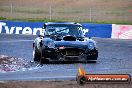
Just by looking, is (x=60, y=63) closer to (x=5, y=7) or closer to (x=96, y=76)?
(x=96, y=76)

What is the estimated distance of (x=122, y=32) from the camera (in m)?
36.0

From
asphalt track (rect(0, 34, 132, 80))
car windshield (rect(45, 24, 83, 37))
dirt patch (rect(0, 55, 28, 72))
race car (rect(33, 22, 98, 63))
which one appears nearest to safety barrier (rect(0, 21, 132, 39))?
asphalt track (rect(0, 34, 132, 80))

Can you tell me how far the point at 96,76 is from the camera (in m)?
10.7

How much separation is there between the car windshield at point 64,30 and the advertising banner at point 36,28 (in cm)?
1598

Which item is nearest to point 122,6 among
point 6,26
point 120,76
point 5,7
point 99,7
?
point 99,7

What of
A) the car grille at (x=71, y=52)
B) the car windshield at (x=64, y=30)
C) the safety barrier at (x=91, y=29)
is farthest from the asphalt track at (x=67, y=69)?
the safety barrier at (x=91, y=29)

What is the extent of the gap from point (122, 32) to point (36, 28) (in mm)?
6083

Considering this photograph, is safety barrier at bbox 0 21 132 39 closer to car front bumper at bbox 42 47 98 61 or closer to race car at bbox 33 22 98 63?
race car at bbox 33 22 98 63

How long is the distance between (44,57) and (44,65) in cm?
53

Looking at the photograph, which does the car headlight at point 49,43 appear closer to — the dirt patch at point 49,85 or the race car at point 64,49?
the race car at point 64,49

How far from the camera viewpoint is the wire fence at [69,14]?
165ft

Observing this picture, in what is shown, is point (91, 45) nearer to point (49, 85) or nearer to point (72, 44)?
point (72, 44)

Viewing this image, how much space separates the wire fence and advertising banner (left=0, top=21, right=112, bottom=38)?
917cm

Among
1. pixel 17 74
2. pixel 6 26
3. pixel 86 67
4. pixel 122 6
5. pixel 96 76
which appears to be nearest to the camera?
pixel 96 76
